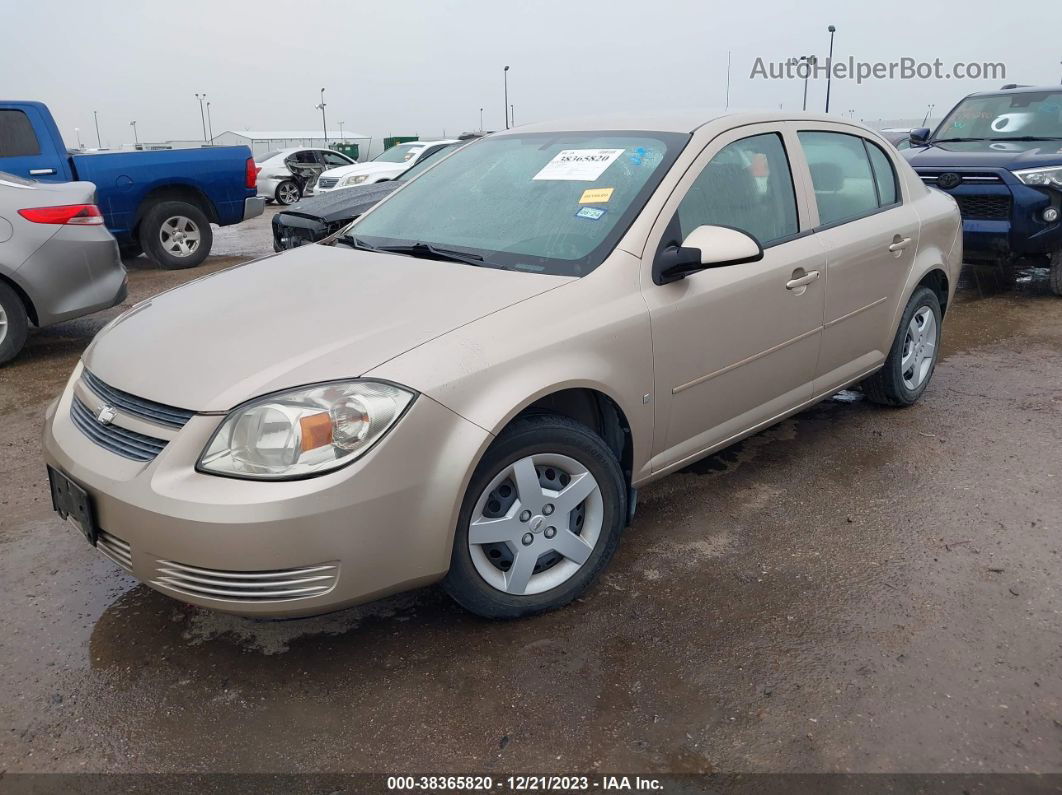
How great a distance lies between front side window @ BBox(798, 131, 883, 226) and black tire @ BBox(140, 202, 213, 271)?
7974 mm

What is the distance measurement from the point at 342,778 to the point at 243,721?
39 centimetres

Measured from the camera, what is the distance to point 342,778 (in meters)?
2.19

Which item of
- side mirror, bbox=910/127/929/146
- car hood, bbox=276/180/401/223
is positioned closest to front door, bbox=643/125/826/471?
car hood, bbox=276/180/401/223

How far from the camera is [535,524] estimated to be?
271 cm

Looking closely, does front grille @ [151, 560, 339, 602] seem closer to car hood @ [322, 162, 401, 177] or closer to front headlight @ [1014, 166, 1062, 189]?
front headlight @ [1014, 166, 1062, 189]

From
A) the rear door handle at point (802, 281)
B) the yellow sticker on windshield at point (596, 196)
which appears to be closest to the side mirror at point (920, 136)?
the rear door handle at point (802, 281)

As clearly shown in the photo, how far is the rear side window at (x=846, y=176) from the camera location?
3.87m

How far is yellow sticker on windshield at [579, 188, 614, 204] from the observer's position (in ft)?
10.3

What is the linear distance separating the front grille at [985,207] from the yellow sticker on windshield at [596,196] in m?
5.57

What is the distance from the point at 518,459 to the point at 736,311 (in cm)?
118

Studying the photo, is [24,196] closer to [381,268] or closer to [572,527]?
[381,268]

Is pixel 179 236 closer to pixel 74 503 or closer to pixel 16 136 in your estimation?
pixel 16 136

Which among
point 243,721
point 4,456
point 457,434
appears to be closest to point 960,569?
point 457,434

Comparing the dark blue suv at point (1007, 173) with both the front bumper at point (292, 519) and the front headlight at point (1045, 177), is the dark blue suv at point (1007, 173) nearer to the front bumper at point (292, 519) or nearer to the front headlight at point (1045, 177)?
the front headlight at point (1045, 177)
